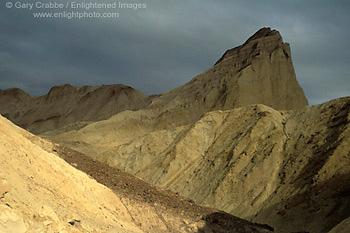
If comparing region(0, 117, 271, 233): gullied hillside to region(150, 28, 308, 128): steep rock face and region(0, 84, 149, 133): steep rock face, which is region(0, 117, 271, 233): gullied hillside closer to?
region(150, 28, 308, 128): steep rock face

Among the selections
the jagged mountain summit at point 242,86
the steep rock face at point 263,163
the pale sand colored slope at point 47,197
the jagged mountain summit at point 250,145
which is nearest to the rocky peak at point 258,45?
the jagged mountain summit at point 242,86

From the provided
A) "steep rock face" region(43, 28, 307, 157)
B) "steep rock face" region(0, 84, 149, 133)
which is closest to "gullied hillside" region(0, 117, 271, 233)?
"steep rock face" region(43, 28, 307, 157)

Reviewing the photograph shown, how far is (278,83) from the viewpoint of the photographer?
144 ft

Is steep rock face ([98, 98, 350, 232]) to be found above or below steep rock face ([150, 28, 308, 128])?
below

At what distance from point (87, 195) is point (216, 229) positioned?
5412 millimetres

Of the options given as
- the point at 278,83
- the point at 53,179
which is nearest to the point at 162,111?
the point at 278,83

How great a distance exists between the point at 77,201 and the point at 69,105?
6405 cm

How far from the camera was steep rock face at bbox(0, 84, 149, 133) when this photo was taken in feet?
217

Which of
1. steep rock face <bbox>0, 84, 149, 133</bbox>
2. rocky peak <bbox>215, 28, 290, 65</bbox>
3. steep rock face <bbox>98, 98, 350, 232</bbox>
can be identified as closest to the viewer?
steep rock face <bbox>98, 98, 350, 232</bbox>

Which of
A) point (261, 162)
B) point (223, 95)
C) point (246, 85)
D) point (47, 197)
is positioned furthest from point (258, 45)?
point (47, 197)

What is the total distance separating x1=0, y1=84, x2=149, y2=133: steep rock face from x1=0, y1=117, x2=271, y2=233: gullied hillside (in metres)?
47.9

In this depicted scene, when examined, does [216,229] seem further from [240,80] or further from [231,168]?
[240,80]

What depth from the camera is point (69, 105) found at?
7300cm

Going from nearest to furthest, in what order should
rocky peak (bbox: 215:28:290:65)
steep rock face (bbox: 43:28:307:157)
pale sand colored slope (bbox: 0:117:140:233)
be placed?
pale sand colored slope (bbox: 0:117:140:233) < steep rock face (bbox: 43:28:307:157) < rocky peak (bbox: 215:28:290:65)
